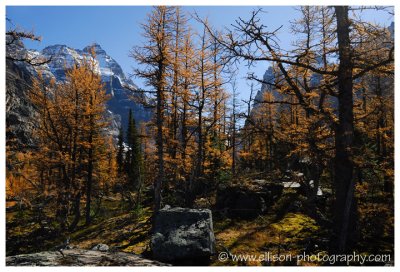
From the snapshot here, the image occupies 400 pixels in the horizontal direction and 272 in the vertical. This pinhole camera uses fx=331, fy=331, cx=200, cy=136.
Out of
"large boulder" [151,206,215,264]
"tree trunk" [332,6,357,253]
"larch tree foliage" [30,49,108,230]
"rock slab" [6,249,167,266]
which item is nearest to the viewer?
"rock slab" [6,249,167,266]

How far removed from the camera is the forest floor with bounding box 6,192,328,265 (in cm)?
982

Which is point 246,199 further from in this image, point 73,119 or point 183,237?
point 73,119

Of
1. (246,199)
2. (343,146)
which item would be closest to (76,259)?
(343,146)

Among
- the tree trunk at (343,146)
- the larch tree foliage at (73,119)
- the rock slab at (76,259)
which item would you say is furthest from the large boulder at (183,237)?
the larch tree foliage at (73,119)

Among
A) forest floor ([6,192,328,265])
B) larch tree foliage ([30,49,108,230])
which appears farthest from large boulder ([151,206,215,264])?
larch tree foliage ([30,49,108,230])

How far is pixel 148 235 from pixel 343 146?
9.44 meters

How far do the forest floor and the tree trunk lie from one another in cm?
114

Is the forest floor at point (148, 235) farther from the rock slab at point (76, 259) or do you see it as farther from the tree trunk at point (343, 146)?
the rock slab at point (76, 259)

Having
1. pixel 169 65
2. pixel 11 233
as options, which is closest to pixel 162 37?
pixel 169 65

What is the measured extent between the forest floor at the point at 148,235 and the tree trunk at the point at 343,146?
44.8 inches

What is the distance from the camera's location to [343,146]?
7203 millimetres

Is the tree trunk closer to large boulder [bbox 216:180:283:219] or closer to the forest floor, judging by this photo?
the forest floor

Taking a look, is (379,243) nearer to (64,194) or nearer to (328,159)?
(328,159)
